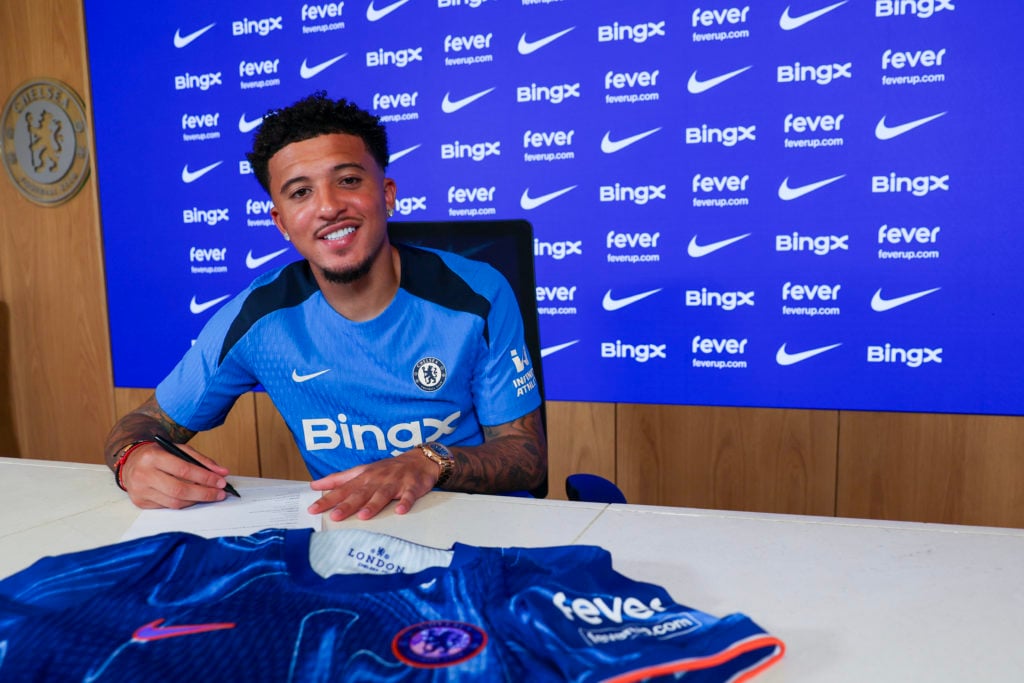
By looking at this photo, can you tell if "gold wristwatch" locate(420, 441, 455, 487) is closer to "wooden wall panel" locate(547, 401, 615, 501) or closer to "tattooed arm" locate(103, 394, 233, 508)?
"tattooed arm" locate(103, 394, 233, 508)

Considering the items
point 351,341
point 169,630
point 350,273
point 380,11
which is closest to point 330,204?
point 350,273

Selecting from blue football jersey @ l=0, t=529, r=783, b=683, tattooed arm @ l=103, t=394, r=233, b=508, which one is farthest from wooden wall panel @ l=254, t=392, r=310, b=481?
blue football jersey @ l=0, t=529, r=783, b=683

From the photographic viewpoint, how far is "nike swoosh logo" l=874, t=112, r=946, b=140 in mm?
2318

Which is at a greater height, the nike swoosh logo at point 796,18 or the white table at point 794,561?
the nike swoosh logo at point 796,18

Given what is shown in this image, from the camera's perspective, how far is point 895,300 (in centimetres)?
240

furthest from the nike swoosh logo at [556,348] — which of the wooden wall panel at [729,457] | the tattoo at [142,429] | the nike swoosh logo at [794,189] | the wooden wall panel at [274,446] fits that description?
the tattoo at [142,429]

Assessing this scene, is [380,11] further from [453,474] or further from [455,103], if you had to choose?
[453,474]

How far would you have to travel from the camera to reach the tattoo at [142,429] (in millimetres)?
1305

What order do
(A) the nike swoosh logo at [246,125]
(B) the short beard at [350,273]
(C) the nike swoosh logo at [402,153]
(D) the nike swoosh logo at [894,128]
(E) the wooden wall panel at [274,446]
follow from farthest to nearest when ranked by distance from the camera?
(E) the wooden wall panel at [274,446] < (A) the nike swoosh logo at [246,125] < (C) the nike swoosh logo at [402,153] < (D) the nike swoosh logo at [894,128] < (B) the short beard at [350,273]

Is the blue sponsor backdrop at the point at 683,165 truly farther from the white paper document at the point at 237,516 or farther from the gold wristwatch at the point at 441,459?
the white paper document at the point at 237,516

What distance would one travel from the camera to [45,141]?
3197 millimetres

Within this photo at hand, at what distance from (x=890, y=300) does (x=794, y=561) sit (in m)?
1.82

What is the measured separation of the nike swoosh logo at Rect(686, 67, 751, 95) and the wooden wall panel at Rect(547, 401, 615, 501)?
43.7 inches

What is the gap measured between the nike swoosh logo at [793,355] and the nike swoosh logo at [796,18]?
1.02 m
